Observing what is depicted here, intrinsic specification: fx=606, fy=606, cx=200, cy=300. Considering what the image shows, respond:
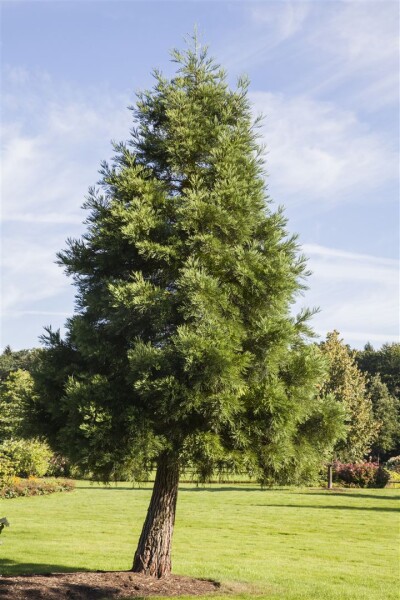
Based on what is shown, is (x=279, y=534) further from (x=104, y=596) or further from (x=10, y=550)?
(x=104, y=596)

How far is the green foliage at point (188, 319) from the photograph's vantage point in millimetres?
10289

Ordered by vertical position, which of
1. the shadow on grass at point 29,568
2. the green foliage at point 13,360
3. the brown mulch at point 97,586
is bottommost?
the shadow on grass at point 29,568

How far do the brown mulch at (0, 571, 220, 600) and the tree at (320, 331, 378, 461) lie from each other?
26264mm

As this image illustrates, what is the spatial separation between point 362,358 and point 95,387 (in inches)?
3060

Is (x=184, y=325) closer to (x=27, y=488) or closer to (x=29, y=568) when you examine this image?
(x=29, y=568)

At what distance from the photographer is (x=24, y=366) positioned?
9075 centimetres

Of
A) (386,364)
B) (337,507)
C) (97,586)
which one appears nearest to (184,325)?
(97,586)

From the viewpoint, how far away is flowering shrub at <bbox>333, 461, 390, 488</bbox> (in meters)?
42.6

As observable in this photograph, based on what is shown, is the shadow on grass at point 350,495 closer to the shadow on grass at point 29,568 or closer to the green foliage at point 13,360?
the shadow on grass at point 29,568

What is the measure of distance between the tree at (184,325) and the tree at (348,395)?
2583cm

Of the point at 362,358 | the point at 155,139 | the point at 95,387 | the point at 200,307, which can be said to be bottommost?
the point at 95,387

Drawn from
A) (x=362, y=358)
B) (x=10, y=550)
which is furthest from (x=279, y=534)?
(x=362, y=358)

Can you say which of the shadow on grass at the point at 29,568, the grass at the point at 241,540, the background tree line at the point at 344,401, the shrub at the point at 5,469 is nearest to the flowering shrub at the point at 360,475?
the background tree line at the point at 344,401

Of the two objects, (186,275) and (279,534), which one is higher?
(186,275)
